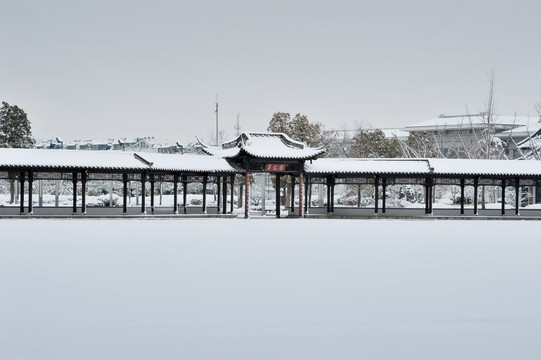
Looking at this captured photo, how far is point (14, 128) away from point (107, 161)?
18.5 metres

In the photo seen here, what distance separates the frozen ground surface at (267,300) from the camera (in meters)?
6.95

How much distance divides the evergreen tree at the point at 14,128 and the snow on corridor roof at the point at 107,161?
53.0 feet

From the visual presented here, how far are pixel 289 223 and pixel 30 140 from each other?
2484cm

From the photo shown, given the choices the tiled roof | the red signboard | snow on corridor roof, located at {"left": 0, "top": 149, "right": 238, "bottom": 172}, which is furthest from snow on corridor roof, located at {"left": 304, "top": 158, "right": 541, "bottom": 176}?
snow on corridor roof, located at {"left": 0, "top": 149, "right": 238, "bottom": 172}

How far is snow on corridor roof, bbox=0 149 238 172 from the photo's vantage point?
28047 millimetres

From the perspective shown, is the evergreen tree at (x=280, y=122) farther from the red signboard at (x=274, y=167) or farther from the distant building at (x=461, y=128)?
the distant building at (x=461, y=128)

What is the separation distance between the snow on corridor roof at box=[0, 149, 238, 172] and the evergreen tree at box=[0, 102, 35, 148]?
53.0 feet

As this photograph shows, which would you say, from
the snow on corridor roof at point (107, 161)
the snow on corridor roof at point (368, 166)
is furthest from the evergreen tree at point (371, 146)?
the snow on corridor roof at point (107, 161)

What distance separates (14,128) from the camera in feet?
146

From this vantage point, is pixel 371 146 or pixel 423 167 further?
pixel 371 146

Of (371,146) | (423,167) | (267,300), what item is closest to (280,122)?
(371,146)

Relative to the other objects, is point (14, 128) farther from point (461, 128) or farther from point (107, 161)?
point (461, 128)

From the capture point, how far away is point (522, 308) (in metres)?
9.16

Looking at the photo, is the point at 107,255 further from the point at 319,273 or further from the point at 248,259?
the point at 319,273
